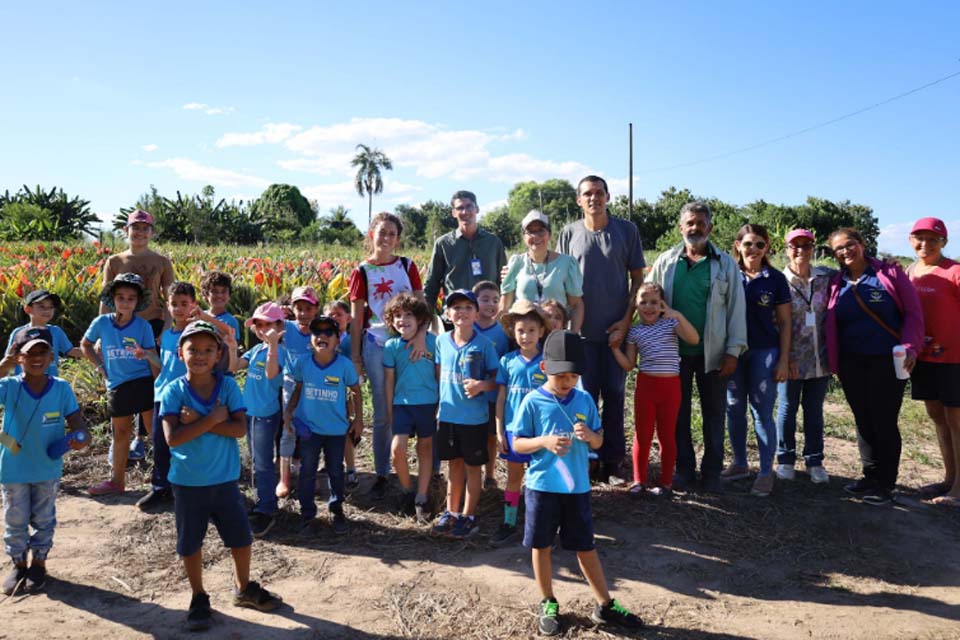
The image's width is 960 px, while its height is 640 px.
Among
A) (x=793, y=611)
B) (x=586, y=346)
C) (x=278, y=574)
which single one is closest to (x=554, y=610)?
(x=793, y=611)

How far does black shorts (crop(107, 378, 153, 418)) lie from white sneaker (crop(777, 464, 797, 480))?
15.9 feet

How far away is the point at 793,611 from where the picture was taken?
331 cm

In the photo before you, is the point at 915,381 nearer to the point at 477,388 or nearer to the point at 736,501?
the point at 736,501

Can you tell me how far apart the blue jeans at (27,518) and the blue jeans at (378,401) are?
1.96 meters

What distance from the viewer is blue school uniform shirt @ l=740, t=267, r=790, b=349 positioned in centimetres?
479

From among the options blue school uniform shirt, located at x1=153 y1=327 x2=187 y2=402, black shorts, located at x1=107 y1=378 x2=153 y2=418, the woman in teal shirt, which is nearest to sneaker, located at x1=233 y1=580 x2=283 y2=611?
blue school uniform shirt, located at x1=153 y1=327 x2=187 y2=402

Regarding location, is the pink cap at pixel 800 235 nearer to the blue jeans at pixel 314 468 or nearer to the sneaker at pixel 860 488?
the sneaker at pixel 860 488

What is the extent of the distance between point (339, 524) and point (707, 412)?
8.86 feet

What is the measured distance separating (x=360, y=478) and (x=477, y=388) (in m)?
1.74

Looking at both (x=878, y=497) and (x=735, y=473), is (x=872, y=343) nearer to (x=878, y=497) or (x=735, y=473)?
(x=878, y=497)

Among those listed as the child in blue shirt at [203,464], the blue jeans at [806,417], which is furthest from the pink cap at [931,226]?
the child in blue shirt at [203,464]

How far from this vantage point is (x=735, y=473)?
5152mm

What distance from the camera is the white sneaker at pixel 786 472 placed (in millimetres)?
5098

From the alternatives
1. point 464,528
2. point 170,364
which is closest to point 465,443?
point 464,528
